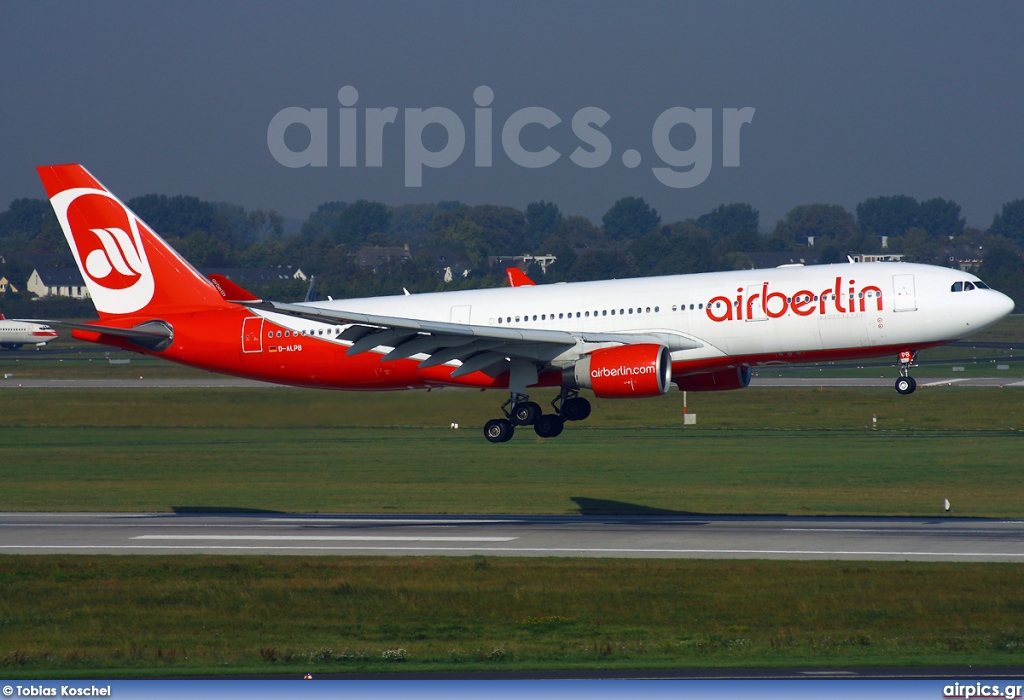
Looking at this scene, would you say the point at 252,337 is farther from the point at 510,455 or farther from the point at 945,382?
the point at 945,382

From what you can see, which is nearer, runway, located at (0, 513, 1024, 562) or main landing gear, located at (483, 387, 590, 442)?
runway, located at (0, 513, 1024, 562)

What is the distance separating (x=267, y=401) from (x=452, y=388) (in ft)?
25.5

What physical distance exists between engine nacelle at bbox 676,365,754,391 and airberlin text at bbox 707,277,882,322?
3.54 m

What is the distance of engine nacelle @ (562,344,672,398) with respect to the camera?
143 feet

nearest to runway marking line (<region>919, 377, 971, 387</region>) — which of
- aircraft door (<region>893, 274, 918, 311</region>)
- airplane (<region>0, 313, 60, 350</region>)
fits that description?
aircraft door (<region>893, 274, 918, 311</region>)

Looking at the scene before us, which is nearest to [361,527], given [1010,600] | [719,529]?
[719,529]

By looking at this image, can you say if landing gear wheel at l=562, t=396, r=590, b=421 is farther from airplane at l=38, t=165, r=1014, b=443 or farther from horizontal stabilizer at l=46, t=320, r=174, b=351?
horizontal stabilizer at l=46, t=320, r=174, b=351

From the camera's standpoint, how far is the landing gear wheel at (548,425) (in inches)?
1932

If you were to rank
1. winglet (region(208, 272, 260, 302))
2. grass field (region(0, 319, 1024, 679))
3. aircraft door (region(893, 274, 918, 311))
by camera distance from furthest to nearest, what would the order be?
aircraft door (region(893, 274, 918, 311))
winglet (region(208, 272, 260, 302))
grass field (region(0, 319, 1024, 679))

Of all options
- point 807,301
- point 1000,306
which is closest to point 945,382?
point 1000,306

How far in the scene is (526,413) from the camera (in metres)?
48.8

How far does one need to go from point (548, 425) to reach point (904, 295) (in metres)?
14.1

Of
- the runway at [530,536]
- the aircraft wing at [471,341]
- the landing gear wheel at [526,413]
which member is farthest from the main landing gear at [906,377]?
the landing gear wheel at [526,413]

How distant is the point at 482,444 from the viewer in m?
78.9
